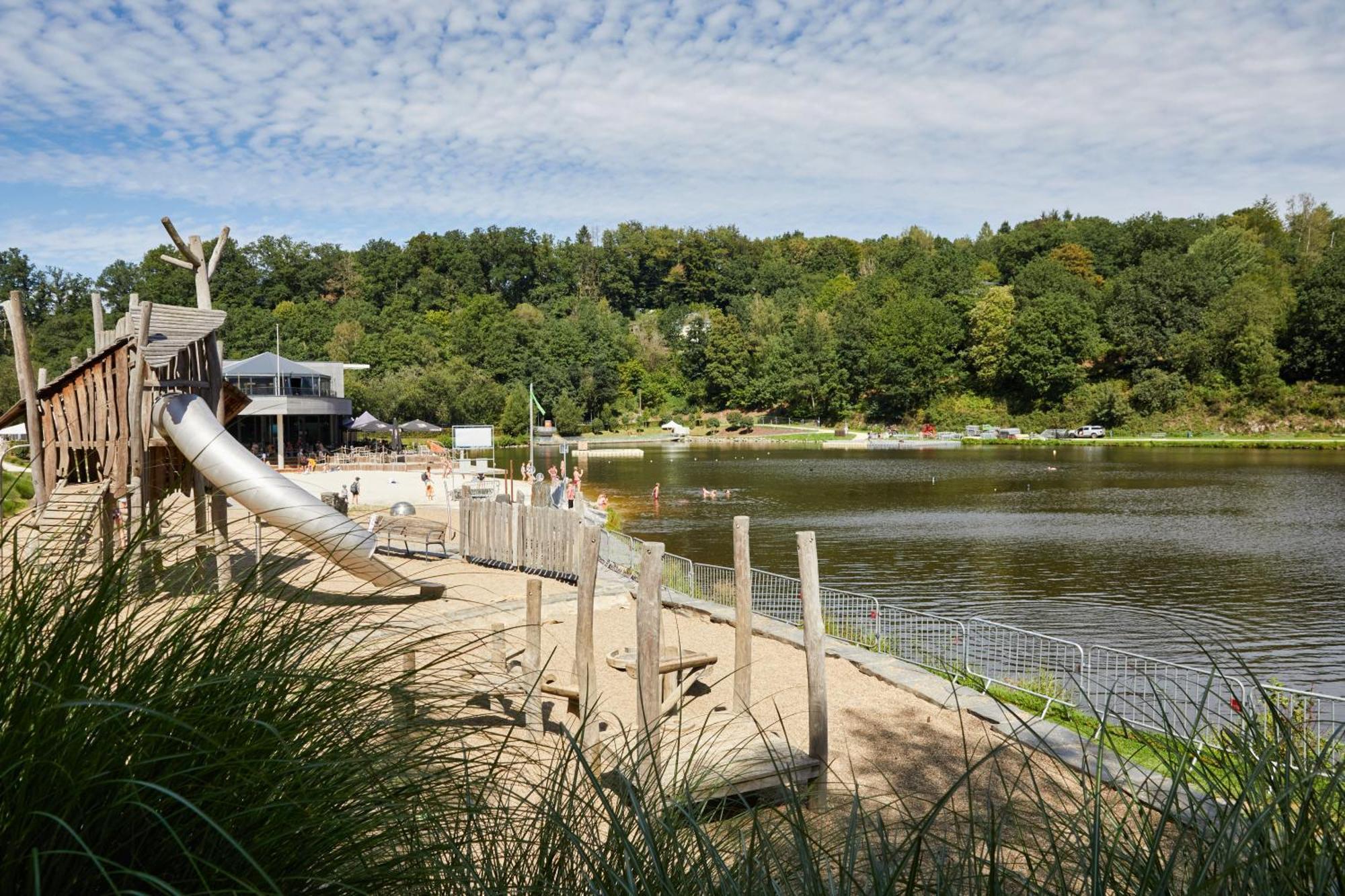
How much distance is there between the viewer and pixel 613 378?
277 ft

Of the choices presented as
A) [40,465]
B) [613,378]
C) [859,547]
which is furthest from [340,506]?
[613,378]

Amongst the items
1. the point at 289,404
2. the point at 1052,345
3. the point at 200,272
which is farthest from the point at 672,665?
the point at 1052,345

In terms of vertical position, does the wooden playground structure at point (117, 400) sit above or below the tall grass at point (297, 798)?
above

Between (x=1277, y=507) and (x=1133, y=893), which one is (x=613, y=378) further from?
(x=1133, y=893)

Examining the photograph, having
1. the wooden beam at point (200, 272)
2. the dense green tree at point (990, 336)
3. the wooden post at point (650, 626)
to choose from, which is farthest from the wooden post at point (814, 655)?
the dense green tree at point (990, 336)

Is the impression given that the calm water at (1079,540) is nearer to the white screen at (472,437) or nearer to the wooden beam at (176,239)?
the white screen at (472,437)

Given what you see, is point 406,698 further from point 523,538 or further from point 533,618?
point 523,538

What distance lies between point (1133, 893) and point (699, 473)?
46592 millimetres

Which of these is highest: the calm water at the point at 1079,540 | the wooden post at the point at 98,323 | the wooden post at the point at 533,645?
the wooden post at the point at 98,323

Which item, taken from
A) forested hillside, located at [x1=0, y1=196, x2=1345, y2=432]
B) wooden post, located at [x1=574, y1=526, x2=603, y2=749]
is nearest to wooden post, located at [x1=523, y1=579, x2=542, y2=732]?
wooden post, located at [x1=574, y1=526, x2=603, y2=749]

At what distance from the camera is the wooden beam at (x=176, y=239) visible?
12883mm

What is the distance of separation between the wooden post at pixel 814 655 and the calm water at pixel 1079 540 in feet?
8.15

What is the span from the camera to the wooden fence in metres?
15.2

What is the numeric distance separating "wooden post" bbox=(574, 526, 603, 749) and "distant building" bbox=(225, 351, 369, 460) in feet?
124
